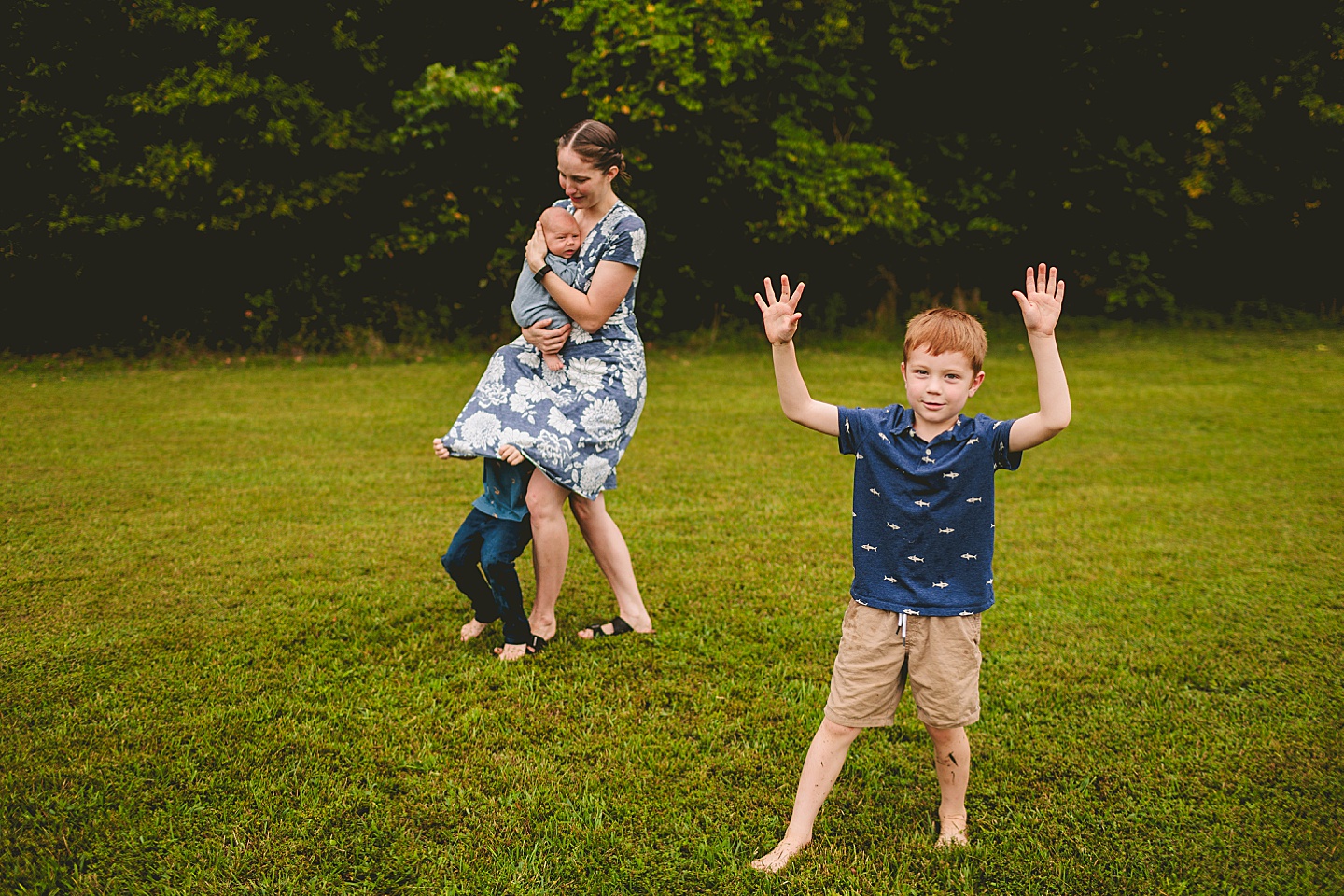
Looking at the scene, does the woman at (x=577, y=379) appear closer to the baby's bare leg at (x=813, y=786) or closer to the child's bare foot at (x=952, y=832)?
the baby's bare leg at (x=813, y=786)

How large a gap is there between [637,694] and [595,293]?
1.50 metres

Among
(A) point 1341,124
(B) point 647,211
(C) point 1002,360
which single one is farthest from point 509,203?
(A) point 1341,124

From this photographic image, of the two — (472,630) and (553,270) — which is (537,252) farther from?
(472,630)

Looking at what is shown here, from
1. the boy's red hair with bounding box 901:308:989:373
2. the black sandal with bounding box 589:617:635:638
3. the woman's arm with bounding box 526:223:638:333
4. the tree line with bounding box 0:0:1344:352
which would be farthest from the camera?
the tree line with bounding box 0:0:1344:352

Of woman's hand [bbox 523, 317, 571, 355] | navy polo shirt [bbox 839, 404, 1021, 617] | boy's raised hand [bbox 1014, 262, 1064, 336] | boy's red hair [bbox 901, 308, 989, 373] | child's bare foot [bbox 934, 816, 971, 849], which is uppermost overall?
boy's raised hand [bbox 1014, 262, 1064, 336]

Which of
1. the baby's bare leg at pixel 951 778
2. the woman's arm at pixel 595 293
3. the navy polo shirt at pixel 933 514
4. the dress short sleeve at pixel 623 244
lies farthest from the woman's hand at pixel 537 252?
the baby's bare leg at pixel 951 778

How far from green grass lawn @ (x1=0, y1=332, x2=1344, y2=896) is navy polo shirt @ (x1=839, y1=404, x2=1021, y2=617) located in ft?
2.50

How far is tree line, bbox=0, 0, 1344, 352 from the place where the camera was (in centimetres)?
1299

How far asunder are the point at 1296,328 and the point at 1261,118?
129 inches

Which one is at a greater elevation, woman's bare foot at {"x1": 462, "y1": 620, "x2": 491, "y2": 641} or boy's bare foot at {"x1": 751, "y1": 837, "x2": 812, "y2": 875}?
woman's bare foot at {"x1": 462, "y1": 620, "x2": 491, "y2": 641}

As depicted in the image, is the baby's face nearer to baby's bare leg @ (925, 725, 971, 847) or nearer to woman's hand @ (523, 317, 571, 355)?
woman's hand @ (523, 317, 571, 355)

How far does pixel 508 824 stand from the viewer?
2.92 metres

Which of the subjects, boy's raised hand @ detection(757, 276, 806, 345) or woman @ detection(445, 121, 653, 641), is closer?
boy's raised hand @ detection(757, 276, 806, 345)

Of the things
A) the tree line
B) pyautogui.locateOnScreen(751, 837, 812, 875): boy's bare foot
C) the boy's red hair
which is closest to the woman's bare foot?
pyautogui.locateOnScreen(751, 837, 812, 875): boy's bare foot
